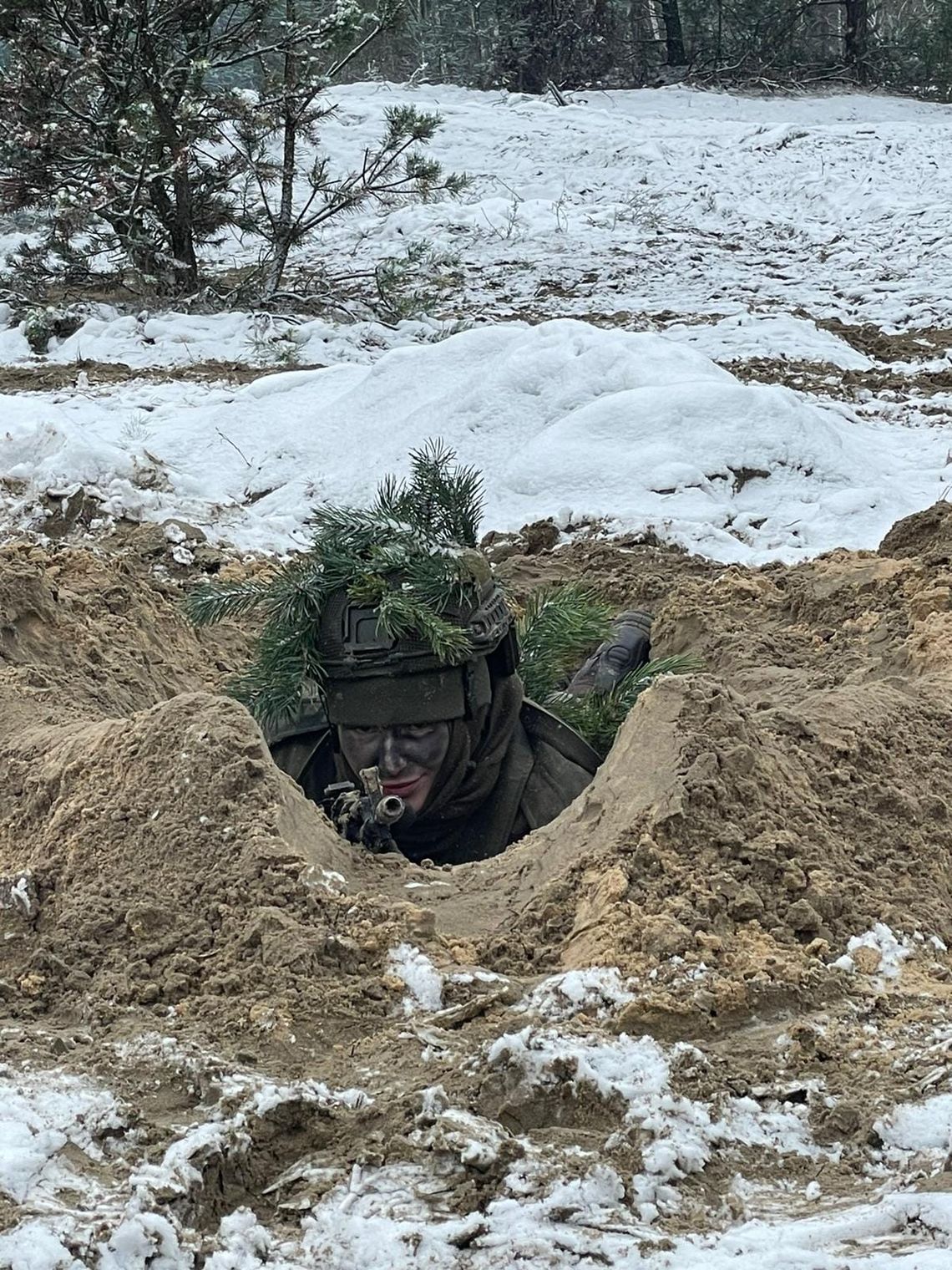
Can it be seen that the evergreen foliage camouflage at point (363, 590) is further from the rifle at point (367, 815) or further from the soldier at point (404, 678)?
the rifle at point (367, 815)

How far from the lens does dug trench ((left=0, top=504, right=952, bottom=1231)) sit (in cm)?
209

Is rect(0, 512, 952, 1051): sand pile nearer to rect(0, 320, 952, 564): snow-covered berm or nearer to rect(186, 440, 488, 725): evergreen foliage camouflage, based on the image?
rect(186, 440, 488, 725): evergreen foliage camouflage

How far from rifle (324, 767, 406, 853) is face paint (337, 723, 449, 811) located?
0.77ft

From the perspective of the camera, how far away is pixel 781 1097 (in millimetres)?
2115

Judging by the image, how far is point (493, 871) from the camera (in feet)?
9.98

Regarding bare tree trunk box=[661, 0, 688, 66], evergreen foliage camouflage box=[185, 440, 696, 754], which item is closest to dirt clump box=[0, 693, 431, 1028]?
evergreen foliage camouflage box=[185, 440, 696, 754]

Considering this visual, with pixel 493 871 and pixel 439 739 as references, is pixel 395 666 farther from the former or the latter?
pixel 493 871

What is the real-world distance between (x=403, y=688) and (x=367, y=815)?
18.2 inches

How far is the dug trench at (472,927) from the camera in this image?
2094 mm

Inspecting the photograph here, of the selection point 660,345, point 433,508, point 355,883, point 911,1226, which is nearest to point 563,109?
point 660,345

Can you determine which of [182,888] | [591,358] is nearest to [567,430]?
[591,358]

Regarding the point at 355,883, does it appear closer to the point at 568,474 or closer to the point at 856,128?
the point at 568,474

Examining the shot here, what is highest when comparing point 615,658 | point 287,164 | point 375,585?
point 287,164

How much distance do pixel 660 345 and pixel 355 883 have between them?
5.52m
